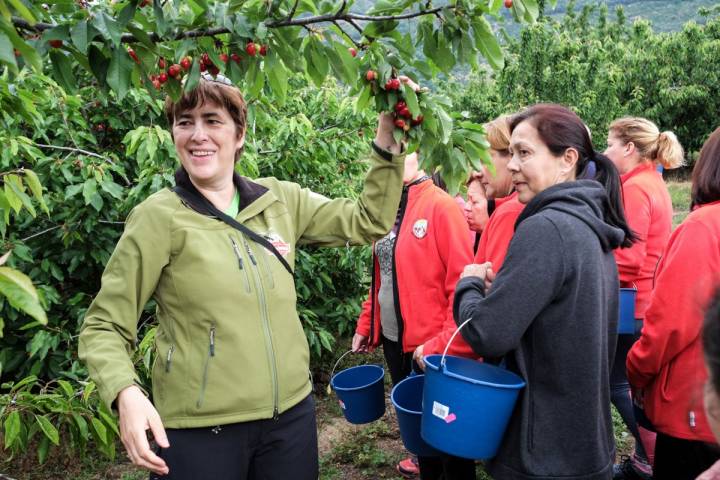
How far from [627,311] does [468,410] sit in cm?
183

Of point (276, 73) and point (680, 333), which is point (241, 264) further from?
point (680, 333)

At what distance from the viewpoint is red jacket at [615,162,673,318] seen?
143 inches

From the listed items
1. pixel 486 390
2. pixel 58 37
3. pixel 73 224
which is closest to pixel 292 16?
pixel 58 37

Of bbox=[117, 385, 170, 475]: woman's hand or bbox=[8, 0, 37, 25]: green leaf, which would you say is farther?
bbox=[117, 385, 170, 475]: woman's hand

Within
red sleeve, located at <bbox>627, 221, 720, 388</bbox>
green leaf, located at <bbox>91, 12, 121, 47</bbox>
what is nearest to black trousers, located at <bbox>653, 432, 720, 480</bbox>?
red sleeve, located at <bbox>627, 221, 720, 388</bbox>

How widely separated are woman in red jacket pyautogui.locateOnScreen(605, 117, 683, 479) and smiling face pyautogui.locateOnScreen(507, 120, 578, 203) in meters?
1.53

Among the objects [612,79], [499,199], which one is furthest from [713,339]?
[612,79]

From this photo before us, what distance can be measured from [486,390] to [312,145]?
114 inches

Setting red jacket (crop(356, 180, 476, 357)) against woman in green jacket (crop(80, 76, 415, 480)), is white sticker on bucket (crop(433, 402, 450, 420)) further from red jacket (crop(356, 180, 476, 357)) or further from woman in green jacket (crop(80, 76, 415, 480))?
red jacket (crop(356, 180, 476, 357))

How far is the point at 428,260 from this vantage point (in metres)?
2.98

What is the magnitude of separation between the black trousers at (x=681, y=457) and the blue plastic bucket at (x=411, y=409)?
0.93m

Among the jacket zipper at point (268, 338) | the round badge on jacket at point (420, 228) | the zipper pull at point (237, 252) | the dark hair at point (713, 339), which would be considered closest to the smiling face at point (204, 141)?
the zipper pull at point (237, 252)

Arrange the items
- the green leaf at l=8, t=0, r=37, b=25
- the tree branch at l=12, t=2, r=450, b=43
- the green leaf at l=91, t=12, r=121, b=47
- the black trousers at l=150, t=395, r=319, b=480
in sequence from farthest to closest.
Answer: the black trousers at l=150, t=395, r=319, b=480 < the tree branch at l=12, t=2, r=450, b=43 < the green leaf at l=91, t=12, r=121, b=47 < the green leaf at l=8, t=0, r=37, b=25

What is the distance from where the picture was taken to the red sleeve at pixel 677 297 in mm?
2109
